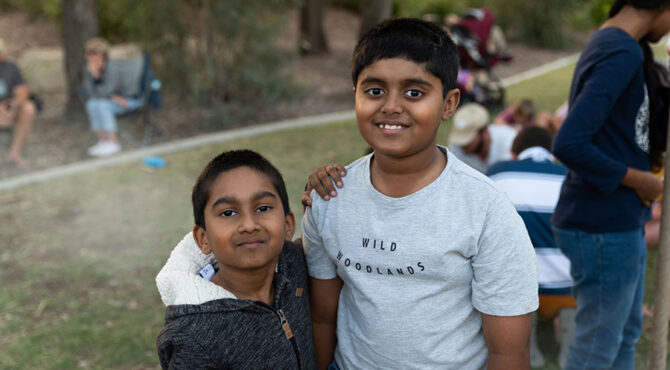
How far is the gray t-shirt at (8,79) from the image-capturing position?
7711mm

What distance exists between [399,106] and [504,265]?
0.47m

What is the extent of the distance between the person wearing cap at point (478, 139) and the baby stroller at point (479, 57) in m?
4.51

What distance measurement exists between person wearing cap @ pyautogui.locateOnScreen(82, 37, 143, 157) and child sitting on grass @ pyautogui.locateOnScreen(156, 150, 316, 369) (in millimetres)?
6696

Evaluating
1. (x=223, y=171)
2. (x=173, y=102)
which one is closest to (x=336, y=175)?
(x=223, y=171)

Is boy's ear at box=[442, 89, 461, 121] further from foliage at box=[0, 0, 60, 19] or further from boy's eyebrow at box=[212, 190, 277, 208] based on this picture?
foliage at box=[0, 0, 60, 19]

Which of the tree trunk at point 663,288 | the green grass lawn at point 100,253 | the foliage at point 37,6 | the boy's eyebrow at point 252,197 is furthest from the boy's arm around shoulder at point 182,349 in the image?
the foliage at point 37,6

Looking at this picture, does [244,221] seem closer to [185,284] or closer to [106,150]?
[185,284]

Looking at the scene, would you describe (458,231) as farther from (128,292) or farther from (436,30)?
(128,292)

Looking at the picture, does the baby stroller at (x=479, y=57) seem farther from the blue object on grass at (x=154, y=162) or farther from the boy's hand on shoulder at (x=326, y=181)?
the boy's hand on shoulder at (x=326, y=181)

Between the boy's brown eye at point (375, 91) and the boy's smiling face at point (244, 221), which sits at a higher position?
the boy's brown eye at point (375, 91)

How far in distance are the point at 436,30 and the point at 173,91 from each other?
7.72m

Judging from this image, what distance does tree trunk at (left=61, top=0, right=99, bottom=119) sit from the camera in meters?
8.76

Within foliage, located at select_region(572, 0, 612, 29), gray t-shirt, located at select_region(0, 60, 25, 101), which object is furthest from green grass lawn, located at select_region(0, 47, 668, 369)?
foliage, located at select_region(572, 0, 612, 29)

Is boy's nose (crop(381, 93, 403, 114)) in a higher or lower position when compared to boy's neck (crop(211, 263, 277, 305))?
higher
